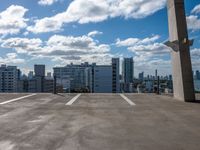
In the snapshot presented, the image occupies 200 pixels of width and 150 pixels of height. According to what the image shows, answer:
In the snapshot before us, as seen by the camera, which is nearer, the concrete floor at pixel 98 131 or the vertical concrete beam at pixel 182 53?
the concrete floor at pixel 98 131

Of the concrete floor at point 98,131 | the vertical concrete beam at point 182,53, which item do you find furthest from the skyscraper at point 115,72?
the concrete floor at point 98,131

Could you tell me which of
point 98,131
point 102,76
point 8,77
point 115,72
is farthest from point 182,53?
point 8,77

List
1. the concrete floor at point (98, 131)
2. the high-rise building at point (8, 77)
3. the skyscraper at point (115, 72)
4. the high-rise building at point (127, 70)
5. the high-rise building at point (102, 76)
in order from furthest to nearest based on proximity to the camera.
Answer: the high-rise building at point (127, 70)
the high-rise building at point (8, 77)
the skyscraper at point (115, 72)
the high-rise building at point (102, 76)
the concrete floor at point (98, 131)

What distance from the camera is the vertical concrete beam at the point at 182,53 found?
46.3 feet

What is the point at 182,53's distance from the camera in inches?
560

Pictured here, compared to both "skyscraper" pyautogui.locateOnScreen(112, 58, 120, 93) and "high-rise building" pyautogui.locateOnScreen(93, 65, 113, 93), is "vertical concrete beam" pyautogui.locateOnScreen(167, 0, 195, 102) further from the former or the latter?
"skyscraper" pyautogui.locateOnScreen(112, 58, 120, 93)

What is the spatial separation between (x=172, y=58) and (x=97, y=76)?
260ft

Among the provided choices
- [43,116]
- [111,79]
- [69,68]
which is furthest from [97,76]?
[43,116]

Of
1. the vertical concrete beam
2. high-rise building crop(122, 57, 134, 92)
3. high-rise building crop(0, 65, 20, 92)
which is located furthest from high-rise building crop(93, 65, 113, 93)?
the vertical concrete beam

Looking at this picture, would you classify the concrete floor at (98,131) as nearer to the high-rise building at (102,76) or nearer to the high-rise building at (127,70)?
the high-rise building at (102,76)

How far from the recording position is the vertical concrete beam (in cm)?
1411

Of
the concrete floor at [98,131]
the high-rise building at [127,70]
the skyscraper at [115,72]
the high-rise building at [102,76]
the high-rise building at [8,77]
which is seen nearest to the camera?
the concrete floor at [98,131]

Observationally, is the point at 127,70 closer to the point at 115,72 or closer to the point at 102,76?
the point at 115,72

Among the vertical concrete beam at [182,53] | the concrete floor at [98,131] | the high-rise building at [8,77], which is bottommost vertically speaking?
the concrete floor at [98,131]
